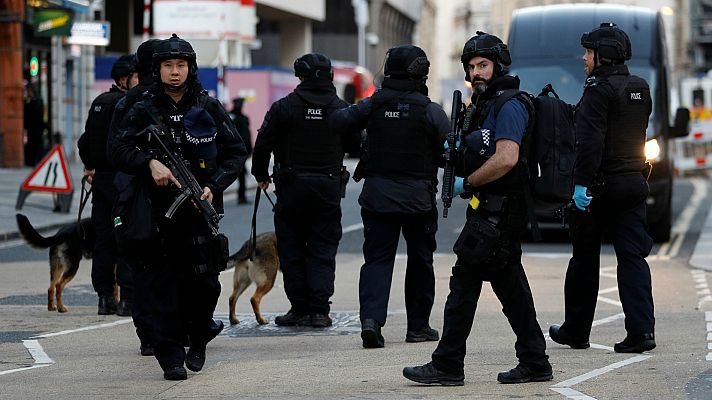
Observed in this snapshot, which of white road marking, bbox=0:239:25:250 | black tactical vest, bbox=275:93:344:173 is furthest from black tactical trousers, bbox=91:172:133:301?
white road marking, bbox=0:239:25:250

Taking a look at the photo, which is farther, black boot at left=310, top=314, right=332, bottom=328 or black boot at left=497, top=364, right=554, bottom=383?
black boot at left=310, top=314, right=332, bottom=328

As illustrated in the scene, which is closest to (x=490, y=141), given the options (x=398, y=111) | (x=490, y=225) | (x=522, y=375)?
(x=490, y=225)

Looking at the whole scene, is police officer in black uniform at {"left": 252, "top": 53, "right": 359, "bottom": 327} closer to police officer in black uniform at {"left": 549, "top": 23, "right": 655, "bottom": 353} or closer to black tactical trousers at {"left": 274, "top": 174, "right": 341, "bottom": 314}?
black tactical trousers at {"left": 274, "top": 174, "right": 341, "bottom": 314}

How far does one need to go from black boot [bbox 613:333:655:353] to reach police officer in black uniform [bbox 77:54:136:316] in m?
3.72

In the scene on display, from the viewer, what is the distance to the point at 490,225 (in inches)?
337

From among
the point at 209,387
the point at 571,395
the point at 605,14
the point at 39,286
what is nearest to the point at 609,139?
the point at 571,395

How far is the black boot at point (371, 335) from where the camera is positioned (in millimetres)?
10375

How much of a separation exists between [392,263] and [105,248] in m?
2.57

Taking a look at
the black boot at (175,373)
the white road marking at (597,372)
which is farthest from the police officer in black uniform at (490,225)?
the black boot at (175,373)

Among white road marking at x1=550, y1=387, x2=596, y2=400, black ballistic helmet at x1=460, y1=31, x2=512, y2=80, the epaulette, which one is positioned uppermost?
black ballistic helmet at x1=460, y1=31, x2=512, y2=80

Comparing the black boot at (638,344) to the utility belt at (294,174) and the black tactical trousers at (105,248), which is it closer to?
the utility belt at (294,174)

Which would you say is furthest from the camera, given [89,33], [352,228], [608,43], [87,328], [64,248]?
[89,33]

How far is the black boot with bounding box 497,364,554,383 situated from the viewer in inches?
344

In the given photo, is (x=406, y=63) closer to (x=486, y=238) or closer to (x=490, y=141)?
(x=490, y=141)
